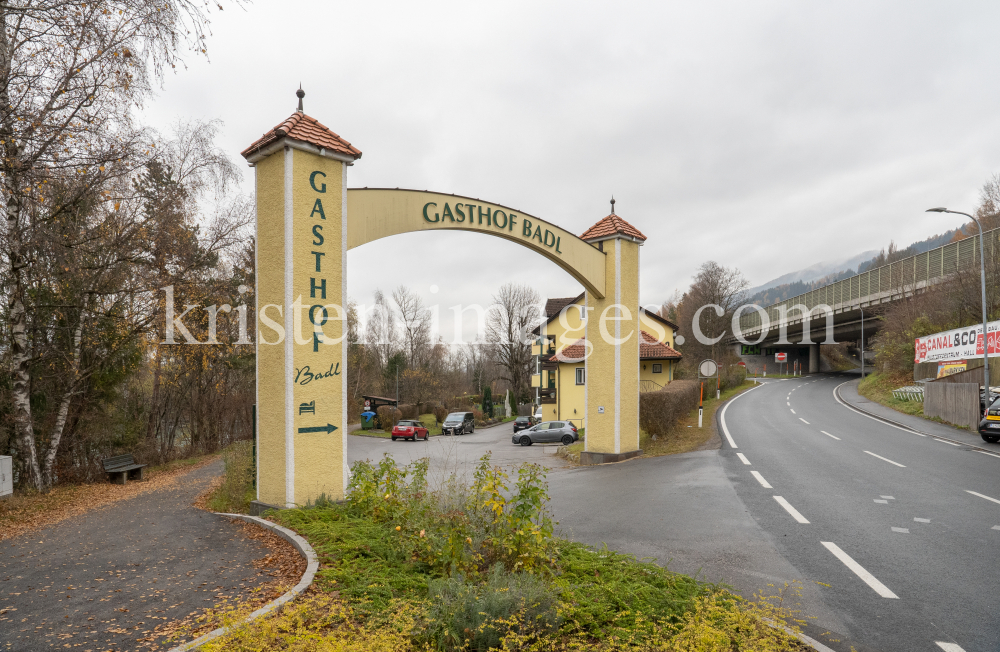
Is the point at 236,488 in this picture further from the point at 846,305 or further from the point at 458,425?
the point at 846,305

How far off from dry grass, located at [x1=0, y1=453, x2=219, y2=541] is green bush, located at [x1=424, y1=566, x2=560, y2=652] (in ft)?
23.8

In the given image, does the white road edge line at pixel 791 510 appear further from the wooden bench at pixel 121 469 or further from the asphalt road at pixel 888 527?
the wooden bench at pixel 121 469

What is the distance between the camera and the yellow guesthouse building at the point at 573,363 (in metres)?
33.2

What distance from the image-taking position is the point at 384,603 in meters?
4.49

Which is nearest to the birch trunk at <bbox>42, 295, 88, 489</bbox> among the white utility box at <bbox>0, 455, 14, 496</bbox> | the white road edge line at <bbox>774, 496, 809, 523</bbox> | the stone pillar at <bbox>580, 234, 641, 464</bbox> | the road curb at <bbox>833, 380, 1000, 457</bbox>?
the white utility box at <bbox>0, 455, 14, 496</bbox>

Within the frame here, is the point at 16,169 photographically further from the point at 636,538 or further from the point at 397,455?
the point at 397,455

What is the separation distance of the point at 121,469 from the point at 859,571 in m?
16.3

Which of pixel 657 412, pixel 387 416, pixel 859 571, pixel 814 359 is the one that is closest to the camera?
pixel 859 571

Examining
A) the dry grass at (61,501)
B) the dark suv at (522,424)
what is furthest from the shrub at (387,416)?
the dry grass at (61,501)

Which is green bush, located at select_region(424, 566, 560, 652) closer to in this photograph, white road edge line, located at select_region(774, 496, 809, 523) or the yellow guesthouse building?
white road edge line, located at select_region(774, 496, 809, 523)

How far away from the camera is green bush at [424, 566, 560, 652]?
3877 millimetres

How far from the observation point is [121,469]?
559 inches

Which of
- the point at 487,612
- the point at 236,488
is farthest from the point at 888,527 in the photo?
the point at 236,488

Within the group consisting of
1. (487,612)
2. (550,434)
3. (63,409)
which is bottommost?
(550,434)
